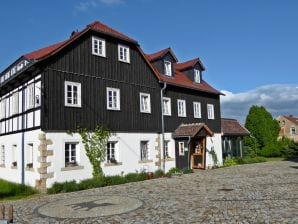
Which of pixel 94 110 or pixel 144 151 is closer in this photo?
pixel 94 110

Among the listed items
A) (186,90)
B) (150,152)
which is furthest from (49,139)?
(186,90)

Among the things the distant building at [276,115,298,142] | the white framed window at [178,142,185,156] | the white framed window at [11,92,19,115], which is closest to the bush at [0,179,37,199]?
the white framed window at [11,92,19,115]

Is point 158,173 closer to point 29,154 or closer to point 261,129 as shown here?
point 29,154

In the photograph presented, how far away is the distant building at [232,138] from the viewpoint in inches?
1175

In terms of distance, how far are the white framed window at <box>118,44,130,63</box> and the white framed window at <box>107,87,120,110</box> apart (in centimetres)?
208

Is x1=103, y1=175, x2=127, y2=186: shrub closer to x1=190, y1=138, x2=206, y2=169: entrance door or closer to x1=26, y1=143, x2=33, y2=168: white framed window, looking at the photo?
x1=26, y1=143, x2=33, y2=168: white framed window

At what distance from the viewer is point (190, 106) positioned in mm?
25984

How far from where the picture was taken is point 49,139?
1631cm

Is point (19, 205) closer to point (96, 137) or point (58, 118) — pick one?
point (58, 118)

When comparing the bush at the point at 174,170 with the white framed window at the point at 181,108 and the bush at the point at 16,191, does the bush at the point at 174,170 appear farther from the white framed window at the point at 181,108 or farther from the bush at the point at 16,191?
the bush at the point at 16,191

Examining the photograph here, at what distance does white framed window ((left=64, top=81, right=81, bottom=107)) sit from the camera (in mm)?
17500

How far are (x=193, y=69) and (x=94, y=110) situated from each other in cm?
1189

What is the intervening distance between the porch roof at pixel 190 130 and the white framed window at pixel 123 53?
6404 millimetres

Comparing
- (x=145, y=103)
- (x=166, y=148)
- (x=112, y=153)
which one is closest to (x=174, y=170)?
(x=166, y=148)
